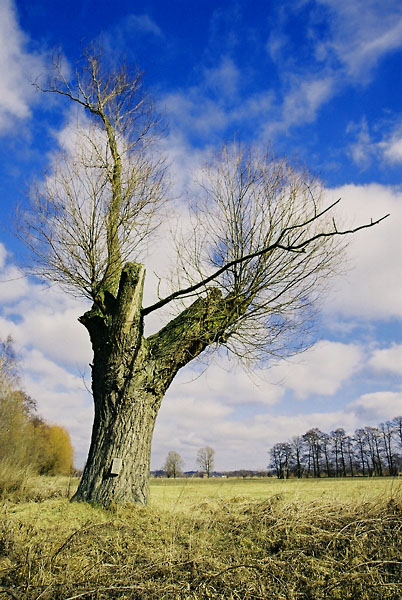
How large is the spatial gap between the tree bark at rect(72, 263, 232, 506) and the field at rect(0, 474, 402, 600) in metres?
0.95

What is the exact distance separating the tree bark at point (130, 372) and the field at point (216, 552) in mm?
953

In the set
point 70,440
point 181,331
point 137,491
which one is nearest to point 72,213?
point 181,331

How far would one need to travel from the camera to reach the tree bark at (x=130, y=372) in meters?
7.09

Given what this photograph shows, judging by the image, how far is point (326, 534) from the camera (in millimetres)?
4617

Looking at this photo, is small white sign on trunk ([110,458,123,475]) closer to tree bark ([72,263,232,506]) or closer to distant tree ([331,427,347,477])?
tree bark ([72,263,232,506])

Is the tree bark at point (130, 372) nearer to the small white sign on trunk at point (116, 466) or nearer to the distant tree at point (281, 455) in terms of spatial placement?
the small white sign on trunk at point (116, 466)

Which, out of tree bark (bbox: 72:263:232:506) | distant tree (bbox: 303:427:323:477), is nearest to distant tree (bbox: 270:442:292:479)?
distant tree (bbox: 303:427:323:477)

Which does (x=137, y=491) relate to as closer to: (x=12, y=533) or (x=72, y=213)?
(x=12, y=533)

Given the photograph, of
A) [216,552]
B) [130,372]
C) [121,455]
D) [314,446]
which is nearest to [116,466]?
[121,455]

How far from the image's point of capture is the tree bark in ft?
23.2

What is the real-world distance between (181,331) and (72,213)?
3.31 metres

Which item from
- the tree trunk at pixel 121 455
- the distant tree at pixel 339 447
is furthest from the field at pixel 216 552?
the distant tree at pixel 339 447

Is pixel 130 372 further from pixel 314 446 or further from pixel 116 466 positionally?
pixel 314 446

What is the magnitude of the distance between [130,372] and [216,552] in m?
3.87
